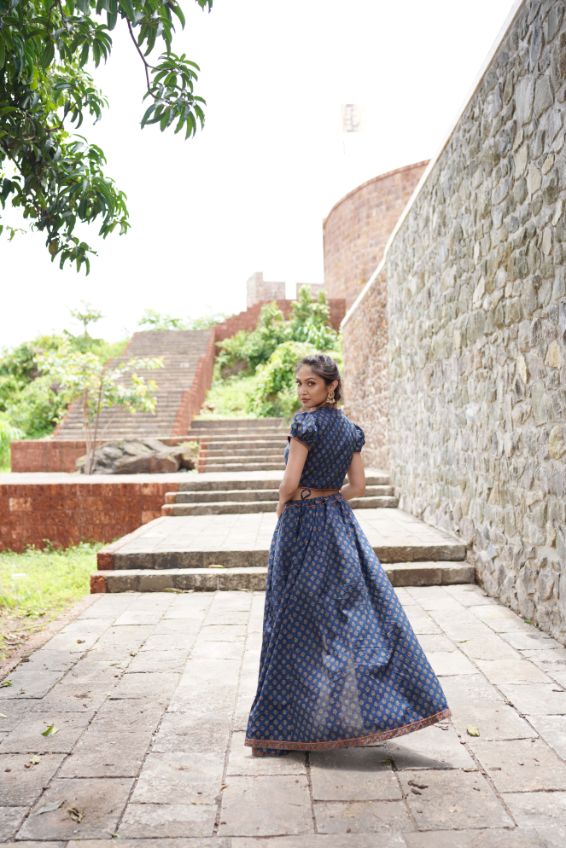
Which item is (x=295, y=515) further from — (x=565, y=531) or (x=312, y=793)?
(x=565, y=531)

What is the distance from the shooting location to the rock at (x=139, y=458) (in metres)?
11.8

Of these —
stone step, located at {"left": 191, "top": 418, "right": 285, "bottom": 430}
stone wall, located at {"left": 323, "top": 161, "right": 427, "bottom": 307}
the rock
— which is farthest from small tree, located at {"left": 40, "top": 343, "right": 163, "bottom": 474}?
stone wall, located at {"left": 323, "top": 161, "right": 427, "bottom": 307}

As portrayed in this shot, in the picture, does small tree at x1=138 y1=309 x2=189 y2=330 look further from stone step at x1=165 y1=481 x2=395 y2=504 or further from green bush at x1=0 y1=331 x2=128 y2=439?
stone step at x1=165 y1=481 x2=395 y2=504

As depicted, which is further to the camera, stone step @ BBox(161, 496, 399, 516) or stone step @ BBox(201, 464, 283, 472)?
stone step @ BBox(201, 464, 283, 472)

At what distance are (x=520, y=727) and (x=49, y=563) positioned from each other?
20.3ft

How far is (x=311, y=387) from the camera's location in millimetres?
2627

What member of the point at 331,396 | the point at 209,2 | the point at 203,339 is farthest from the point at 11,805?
the point at 203,339

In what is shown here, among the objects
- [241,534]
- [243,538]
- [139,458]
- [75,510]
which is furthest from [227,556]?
[139,458]

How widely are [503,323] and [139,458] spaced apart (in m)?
8.40

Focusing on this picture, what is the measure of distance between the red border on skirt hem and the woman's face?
1.22 m

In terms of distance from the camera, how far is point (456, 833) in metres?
1.96

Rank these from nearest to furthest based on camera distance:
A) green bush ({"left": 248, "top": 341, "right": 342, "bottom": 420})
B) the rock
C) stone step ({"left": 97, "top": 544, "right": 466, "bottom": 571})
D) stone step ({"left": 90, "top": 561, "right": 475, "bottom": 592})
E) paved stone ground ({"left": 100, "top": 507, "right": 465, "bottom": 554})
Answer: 1. stone step ({"left": 90, "top": 561, "right": 475, "bottom": 592})
2. stone step ({"left": 97, "top": 544, "right": 466, "bottom": 571})
3. paved stone ground ({"left": 100, "top": 507, "right": 465, "bottom": 554})
4. the rock
5. green bush ({"left": 248, "top": 341, "right": 342, "bottom": 420})

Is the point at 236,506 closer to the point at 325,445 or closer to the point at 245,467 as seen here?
the point at 245,467

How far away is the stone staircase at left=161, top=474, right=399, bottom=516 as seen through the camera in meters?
8.52
